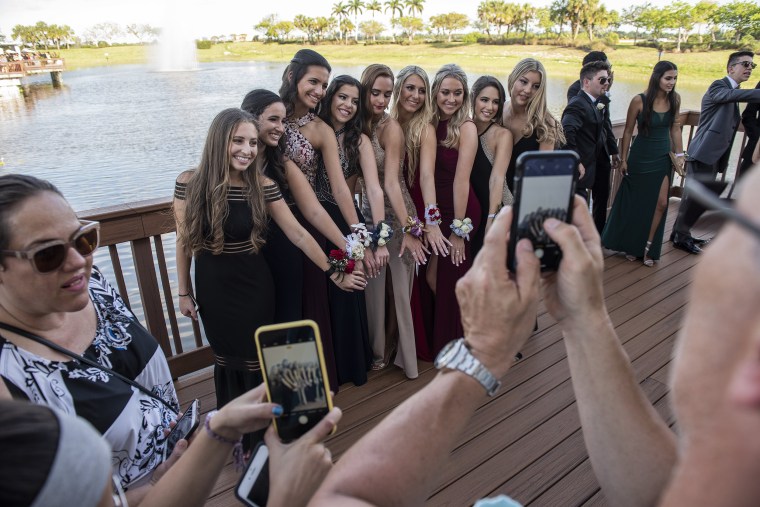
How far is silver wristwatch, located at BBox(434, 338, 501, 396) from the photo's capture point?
2.70 feet

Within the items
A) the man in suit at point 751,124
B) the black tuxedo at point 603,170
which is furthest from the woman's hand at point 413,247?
the man in suit at point 751,124

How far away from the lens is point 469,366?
2.71 feet

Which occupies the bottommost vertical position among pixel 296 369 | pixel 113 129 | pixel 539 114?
pixel 113 129

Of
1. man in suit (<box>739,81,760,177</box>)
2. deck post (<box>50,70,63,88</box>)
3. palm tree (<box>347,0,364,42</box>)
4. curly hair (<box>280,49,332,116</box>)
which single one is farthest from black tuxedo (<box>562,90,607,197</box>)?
palm tree (<box>347,0,364,42</box>)

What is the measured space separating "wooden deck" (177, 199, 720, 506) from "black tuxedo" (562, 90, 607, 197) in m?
1.10

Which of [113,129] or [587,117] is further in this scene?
[113,129]

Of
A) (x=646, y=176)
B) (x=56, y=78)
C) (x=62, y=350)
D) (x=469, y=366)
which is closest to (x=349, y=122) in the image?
(x=62, y=350)

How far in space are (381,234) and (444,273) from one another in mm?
544

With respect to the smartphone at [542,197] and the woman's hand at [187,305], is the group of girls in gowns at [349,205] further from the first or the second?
the smartphone at [542,197]

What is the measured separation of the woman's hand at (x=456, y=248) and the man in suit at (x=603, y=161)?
186cm

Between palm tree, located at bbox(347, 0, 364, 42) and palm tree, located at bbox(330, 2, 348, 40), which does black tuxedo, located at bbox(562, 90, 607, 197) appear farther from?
palm tree, located at bbox(347, 0, 364, 42)

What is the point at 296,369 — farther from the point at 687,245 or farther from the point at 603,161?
the point at 687,245

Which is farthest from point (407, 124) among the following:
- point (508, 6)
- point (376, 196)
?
point (508, 6)

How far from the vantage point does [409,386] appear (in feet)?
8.95
